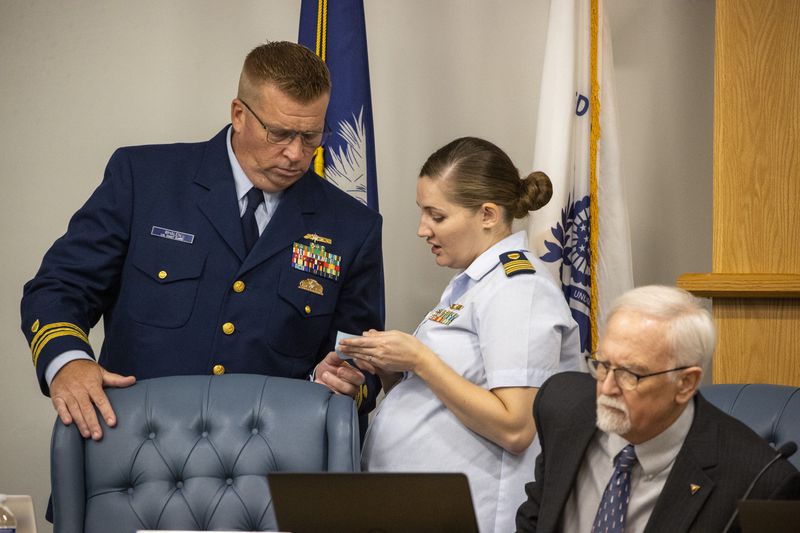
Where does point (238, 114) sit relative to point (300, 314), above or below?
above

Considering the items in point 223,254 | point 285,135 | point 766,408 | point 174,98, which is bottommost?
point 766,408

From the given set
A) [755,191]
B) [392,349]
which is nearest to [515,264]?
[392,349]

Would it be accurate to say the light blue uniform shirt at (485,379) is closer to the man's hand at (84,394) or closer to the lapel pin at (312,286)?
the lapel pin at (312,286)

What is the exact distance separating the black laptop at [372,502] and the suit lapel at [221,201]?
1160mm

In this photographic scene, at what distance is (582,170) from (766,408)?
1.48m

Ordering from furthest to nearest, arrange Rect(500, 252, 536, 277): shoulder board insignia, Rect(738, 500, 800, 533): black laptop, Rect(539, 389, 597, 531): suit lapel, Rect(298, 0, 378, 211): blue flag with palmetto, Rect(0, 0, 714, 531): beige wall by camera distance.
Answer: Rect(0, 0, 714, 531): beige wall, Rect(298, 0, 378, 211): blue flag with palmetto, Rect(500, 252, 536, 277): shoulder board insignia, Rect(539, 389, 597, 531): suit lapel, Rect(738, 500, 800, 533): black laptop

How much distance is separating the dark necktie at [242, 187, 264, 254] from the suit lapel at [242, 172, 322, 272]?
0.04m

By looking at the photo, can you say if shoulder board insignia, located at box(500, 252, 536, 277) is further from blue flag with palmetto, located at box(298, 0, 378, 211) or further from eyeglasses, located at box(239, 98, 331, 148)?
blue flag with palmetto, located at box(298, 0, 378, 211)

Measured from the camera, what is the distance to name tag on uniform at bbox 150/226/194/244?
261 cm

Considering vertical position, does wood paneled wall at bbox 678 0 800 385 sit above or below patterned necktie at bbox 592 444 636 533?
above

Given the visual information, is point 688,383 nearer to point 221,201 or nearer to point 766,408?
point 766,408

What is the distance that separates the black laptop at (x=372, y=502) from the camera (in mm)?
1533

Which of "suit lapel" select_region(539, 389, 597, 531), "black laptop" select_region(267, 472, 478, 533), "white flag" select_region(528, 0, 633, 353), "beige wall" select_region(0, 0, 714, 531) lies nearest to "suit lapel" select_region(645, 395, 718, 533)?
"suit lapel" select_region(539, 389, 597, 531)

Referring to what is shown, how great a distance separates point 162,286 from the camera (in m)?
2.58
